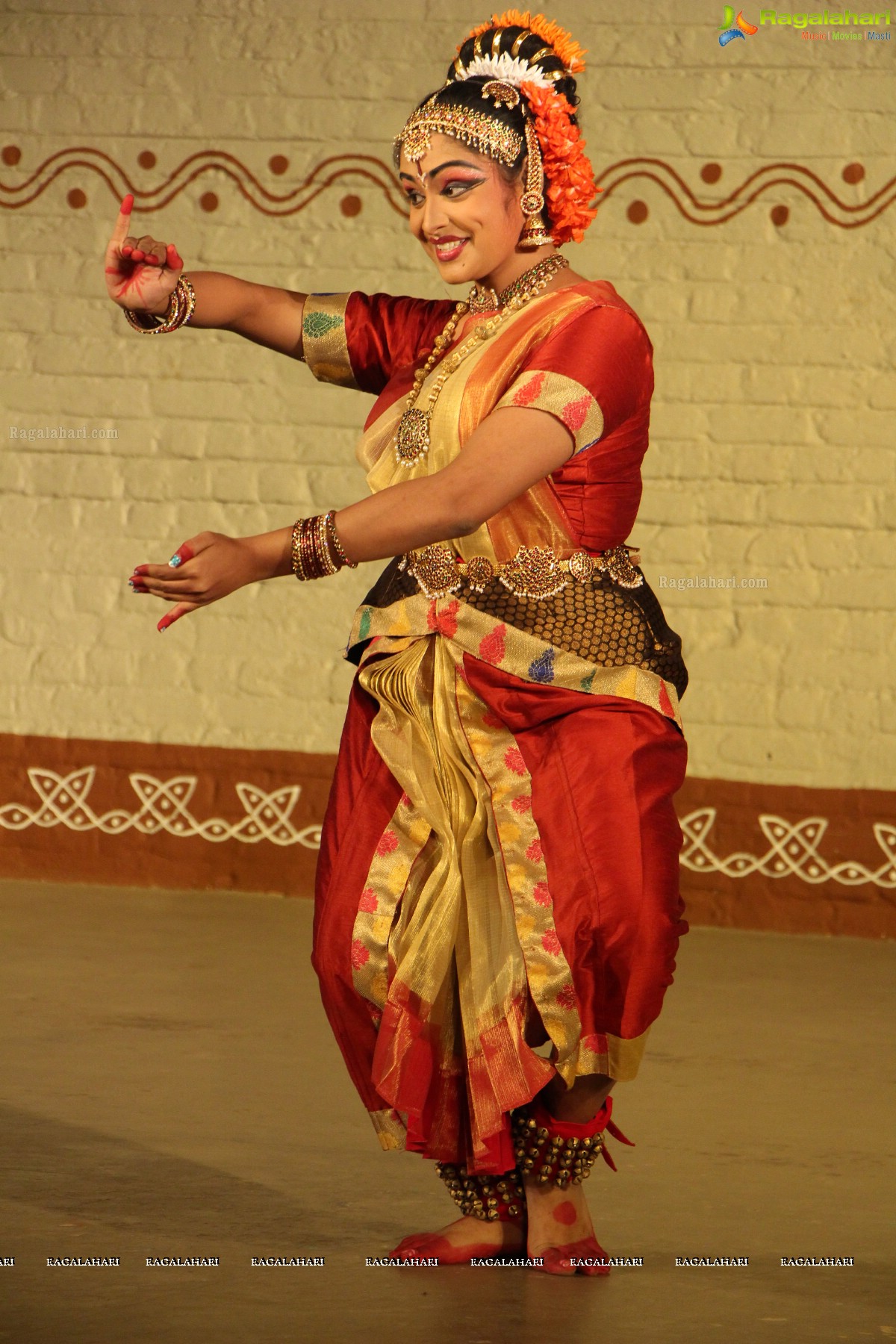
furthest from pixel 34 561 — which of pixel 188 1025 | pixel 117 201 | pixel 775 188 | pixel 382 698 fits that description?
pixel 382 698

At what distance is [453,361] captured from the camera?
243 cm

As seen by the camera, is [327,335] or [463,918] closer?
[463,918]

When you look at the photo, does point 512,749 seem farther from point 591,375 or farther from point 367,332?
point 367,332

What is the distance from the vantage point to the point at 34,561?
5.13m

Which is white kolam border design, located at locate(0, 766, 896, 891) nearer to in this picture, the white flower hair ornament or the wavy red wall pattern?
the wavy red wall pattern

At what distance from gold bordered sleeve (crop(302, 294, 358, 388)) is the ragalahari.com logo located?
2486mm

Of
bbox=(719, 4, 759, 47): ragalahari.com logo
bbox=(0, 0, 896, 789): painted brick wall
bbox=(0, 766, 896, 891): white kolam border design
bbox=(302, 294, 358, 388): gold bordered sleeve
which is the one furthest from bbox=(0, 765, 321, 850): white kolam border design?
bbox=(302, 294, 358, 388): gold bordered sleeve

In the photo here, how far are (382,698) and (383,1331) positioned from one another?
0.80 metres

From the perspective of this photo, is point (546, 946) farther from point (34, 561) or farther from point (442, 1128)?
point (34, 561)

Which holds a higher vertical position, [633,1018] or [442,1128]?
[633,1018]

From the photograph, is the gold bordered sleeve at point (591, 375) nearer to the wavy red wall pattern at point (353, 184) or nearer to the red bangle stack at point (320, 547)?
the red bangle stack at point (320, 547)

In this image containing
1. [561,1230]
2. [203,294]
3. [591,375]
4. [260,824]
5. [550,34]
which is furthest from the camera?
[260,824]

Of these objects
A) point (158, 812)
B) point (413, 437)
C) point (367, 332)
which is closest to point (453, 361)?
point (413, 437)

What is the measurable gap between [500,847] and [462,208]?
823mm
